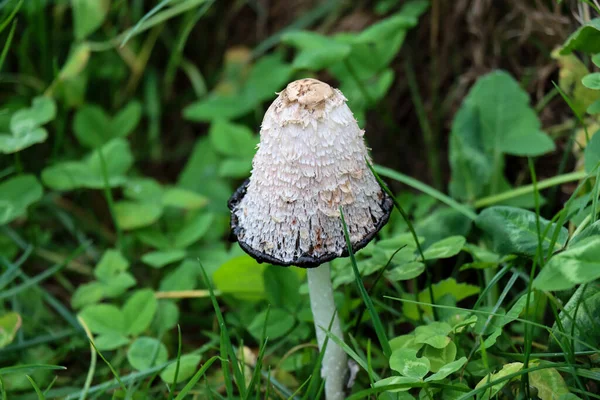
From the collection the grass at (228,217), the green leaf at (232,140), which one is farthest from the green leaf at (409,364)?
the green leaf at (232,140)

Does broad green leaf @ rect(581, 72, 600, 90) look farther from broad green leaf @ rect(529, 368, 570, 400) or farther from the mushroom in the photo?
broad green leaf @ rect(529, 368, 570, 400)

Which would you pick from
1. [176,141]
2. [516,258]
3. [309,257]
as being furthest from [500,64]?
[176,141]

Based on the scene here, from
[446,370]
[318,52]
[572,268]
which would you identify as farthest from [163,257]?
[572,268]

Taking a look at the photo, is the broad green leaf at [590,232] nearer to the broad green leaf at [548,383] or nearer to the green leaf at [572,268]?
the green leaf at [572,268]

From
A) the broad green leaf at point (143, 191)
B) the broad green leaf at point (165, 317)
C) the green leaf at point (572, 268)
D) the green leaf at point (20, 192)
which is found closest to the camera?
the green leaf at point (572, 268)

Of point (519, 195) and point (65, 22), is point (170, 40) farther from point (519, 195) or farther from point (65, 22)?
point (519, 195)

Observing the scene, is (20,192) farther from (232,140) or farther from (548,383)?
(548,383)

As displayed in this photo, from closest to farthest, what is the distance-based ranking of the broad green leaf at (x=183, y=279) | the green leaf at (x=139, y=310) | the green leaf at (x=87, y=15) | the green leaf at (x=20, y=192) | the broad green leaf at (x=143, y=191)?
the green leaf at (x=139, y=310) → the broad green leaf at (x=183, y=279) → the green leaf at (x=20, y=192) → the broad green leaf at (x=143, y=191) → the green leaf at (x=87, y=15)
